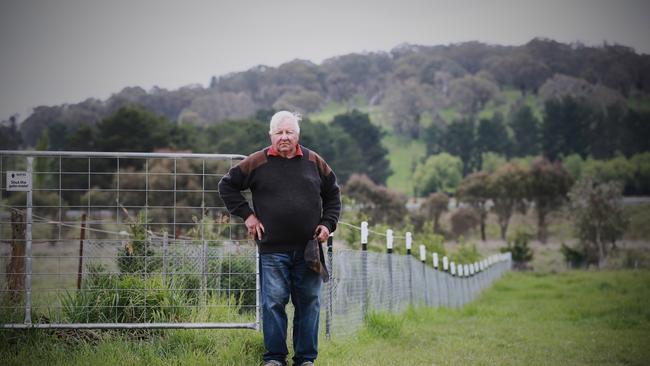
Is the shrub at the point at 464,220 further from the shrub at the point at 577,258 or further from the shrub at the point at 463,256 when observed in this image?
the shrub at the point at 463,256

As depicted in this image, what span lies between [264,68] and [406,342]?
160 m

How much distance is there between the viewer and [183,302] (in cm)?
912

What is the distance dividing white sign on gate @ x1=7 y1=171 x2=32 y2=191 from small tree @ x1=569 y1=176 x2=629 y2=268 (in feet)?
238

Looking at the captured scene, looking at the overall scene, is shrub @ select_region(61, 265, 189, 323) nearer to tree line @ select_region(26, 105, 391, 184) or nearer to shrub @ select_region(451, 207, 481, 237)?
tree line @ select_region(26, 105, 391, 184)

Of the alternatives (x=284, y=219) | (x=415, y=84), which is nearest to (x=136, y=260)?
(x=284, y=219)

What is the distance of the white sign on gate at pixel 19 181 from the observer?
860cm

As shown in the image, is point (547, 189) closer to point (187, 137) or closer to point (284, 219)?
point (187, 137)

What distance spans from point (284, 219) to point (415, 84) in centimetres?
17318

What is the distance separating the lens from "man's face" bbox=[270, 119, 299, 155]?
24.3 feet

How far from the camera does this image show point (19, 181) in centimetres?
866

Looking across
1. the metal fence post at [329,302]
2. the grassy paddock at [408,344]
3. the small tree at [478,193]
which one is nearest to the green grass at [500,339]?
the grassy paddock at [408,344]

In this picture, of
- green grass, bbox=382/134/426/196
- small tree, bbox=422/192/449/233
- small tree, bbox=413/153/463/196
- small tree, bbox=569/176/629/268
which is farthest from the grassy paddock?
small tree, bbox=413/153/463/196

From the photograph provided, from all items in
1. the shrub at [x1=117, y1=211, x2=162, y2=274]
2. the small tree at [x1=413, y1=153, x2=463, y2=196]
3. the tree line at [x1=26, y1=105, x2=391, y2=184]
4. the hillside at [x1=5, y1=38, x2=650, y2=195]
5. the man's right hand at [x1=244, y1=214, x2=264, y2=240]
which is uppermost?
the hillside at [x1=5, y1=38, x2=650, y2=195]

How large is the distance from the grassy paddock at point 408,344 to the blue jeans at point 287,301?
488 mm
